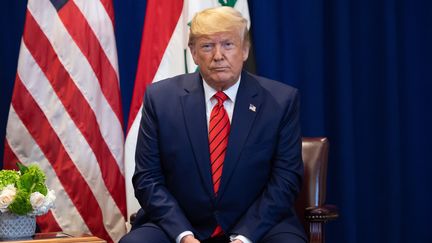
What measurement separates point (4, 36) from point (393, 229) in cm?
285

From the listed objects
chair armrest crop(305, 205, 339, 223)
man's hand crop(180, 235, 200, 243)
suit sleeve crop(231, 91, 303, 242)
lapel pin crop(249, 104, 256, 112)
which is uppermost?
lapel pin crop(249, 104, 256, 112)

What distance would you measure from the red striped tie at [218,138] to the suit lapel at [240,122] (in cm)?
5

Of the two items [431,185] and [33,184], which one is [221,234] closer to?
[33,184]

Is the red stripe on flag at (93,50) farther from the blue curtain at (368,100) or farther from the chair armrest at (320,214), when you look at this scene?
the chair armrest at (320,214)

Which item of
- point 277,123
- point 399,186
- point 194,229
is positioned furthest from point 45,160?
point 399,186

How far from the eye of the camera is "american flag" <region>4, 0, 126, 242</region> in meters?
4.14

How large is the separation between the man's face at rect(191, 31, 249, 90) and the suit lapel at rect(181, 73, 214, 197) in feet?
0.39

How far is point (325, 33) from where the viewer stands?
4.93 metres

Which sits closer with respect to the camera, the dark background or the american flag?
the american flag

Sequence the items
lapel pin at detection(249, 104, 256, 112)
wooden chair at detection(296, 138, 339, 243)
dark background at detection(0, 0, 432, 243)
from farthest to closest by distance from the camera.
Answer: dark background at detection(0, 0, 432, 243), wooden chair at detection(296, 138, 339, 243), lapel pin at detection(249, 104, 256, 112)

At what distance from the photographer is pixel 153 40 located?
4301 millimetres

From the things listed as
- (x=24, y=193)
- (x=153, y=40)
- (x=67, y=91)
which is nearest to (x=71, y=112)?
(x=67, y=91)

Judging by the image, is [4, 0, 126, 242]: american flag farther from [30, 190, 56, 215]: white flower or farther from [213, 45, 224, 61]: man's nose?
[213, 45, 224, 61]: man's nose

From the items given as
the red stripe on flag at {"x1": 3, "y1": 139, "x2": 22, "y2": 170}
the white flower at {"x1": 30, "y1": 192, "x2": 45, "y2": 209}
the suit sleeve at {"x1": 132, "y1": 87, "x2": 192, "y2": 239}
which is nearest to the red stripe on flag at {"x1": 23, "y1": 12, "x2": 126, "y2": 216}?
the red stripe on flag at {"x1": 3, "y1": 139, "x2": 22, "y2": 170}
